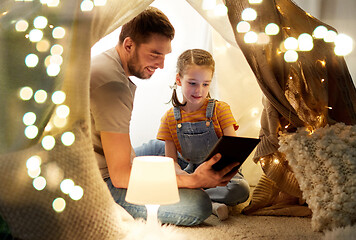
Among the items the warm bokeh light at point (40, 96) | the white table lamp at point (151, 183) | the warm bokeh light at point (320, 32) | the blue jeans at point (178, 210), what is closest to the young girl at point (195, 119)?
the blue jeans at point (178, 210)

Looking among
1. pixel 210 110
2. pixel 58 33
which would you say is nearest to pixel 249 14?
pixel 210 110

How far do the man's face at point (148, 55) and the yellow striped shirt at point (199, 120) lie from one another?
1.55ft

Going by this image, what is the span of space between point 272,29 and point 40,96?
0.97 metres

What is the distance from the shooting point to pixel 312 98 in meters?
1.74

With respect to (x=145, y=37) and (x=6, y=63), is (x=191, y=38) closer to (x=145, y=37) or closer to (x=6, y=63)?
(x=145, y=37)

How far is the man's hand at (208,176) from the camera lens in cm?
152

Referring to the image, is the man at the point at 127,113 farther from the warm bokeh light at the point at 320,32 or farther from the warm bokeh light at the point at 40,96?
the warm bokeh light at the point at 320,32

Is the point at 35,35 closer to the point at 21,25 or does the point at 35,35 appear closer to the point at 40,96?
the point at 21,25

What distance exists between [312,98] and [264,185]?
44 cm

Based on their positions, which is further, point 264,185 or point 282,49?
point 264,185

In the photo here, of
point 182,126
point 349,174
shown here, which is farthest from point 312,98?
point 182,126

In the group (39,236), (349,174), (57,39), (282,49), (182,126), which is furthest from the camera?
A: (182,126)

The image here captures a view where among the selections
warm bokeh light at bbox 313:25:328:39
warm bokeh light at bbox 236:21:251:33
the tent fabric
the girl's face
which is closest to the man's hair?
the tent fabric

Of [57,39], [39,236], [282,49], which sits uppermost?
[282,49]
